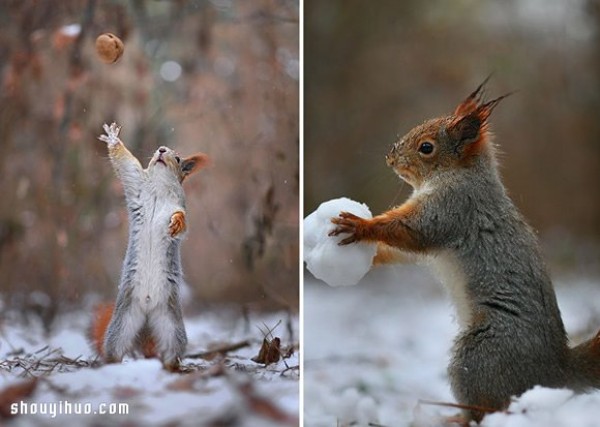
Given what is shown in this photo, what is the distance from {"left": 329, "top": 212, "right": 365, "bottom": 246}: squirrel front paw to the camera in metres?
1.42

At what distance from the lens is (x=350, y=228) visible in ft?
4.65

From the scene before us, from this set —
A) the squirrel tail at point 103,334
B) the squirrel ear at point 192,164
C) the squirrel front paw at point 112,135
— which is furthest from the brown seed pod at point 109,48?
the squirrel tail at point 103,334

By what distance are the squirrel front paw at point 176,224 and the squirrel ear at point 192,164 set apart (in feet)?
0.24

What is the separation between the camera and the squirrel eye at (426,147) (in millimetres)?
1440

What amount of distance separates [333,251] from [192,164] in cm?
33

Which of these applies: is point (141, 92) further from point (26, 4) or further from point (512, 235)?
point (512, 235)

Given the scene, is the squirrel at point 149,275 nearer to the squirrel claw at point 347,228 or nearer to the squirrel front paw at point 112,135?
the squirrel front paw at point 112,135

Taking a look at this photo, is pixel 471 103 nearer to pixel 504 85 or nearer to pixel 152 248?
pixel 504 85

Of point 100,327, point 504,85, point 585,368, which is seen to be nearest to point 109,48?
point 100,327

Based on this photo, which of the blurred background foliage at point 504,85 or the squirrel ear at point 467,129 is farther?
the blurred background foliage at point 504,85

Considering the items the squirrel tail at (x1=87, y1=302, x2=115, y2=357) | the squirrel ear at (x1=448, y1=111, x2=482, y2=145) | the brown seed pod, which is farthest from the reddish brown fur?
the brown seed pod

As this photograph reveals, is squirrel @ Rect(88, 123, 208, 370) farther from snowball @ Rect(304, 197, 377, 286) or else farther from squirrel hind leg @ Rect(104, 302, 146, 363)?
snowball @ Rect(304, 197, 377, 286)

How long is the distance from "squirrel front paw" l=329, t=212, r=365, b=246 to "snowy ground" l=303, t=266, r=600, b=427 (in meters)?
0.20

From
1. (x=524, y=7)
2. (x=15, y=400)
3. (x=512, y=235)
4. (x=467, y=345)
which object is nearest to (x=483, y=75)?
(x=524, y=7)
